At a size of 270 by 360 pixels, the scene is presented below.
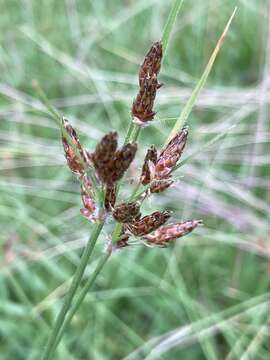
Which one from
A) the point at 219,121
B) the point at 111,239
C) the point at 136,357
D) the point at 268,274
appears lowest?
the point at 136,357

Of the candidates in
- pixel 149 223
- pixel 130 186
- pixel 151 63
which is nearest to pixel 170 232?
pixel 149 223

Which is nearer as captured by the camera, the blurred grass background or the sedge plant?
the sedge plant

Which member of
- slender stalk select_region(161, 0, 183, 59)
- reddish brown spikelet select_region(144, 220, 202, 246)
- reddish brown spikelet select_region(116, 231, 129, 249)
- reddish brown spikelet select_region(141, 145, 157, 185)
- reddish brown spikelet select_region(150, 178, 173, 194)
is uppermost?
slender stalk select_region(161, 0, 183, 59)

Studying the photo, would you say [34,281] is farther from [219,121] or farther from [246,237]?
[219,121]

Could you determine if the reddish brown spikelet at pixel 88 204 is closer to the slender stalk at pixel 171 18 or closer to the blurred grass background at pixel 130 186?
the slender stalk at pixel 171 18

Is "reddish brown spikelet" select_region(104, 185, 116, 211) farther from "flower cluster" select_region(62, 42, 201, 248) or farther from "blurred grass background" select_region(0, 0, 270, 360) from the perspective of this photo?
"blurred grass background" select_region(0, 0, 270, 360)

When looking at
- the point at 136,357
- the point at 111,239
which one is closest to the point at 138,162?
the point at 136,357

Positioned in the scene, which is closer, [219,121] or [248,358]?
[248,358]

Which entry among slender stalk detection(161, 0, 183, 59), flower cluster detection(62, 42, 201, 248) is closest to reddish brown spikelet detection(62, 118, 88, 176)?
flower cluster detection(62, 42, 201, 248)
